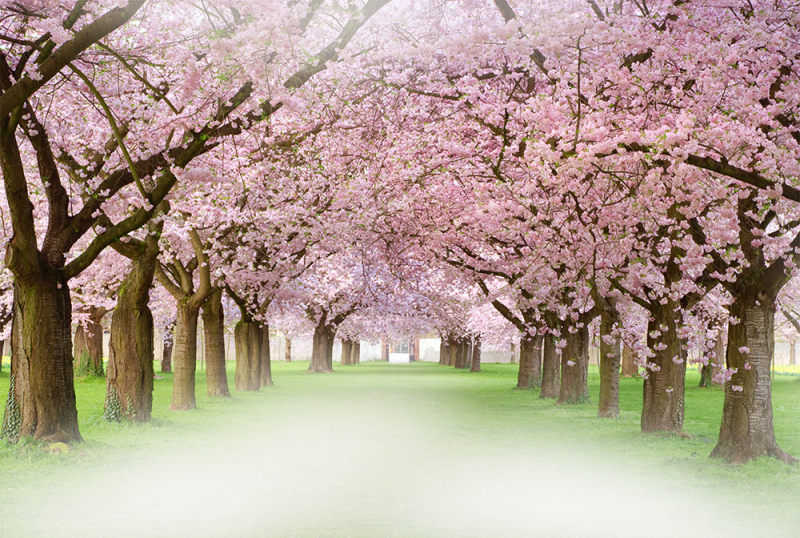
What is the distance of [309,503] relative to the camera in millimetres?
10602

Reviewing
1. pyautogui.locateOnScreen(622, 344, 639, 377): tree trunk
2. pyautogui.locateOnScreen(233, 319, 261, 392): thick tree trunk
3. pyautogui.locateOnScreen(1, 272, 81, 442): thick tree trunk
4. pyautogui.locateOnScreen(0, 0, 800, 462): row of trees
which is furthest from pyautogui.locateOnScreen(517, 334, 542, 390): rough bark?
pyautogui.locateOnScreen(1, 272, 81, 442): thick tree trunk

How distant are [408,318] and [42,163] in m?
52.8

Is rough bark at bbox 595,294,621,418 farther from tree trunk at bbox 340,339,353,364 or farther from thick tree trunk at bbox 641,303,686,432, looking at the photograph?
tree trunk at bbox 340,339,353,364

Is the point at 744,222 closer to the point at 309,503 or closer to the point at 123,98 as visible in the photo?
the point at 309,503

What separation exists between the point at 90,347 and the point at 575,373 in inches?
1109

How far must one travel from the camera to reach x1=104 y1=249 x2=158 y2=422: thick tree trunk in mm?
20375

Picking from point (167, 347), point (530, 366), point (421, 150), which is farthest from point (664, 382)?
point (167, 347)

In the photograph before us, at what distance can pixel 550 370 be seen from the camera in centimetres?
3325

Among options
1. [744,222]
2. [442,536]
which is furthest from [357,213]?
[442,536]

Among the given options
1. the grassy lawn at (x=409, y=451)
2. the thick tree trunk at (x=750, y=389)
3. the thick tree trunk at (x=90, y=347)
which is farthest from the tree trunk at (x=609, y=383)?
the thick tree trunk at (x=90, y=347)

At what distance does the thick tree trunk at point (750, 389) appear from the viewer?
1405 cm

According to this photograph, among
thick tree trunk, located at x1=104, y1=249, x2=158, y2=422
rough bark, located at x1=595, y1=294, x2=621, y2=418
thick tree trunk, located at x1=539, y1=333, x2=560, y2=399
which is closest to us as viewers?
thick tree trunk, located at x1=104, y1=249, x2=158, y2=422

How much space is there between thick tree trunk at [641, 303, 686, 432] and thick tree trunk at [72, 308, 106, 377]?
33.9 metres

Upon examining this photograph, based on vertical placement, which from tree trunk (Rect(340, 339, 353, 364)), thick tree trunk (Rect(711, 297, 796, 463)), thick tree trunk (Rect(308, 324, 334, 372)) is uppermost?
thick tree trunk (Rect(711, 297, 796, 463))
